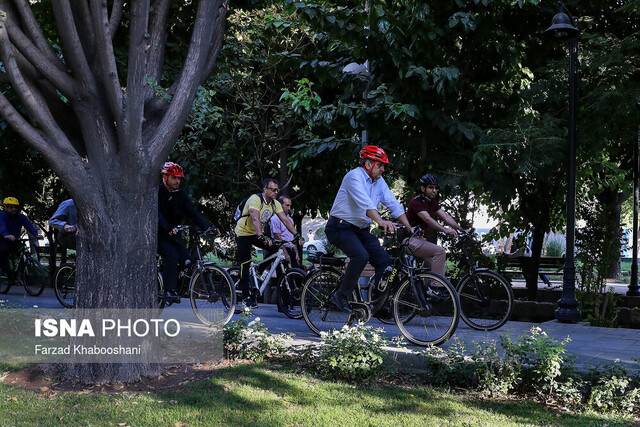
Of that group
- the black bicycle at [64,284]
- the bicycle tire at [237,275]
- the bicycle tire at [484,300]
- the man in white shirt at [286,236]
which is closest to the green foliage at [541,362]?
the bicycle tire at [484,300]

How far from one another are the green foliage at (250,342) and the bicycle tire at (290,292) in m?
2.83

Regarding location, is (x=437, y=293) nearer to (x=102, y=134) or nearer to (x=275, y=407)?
(x=275, y=407)

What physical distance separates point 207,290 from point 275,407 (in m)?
3.76

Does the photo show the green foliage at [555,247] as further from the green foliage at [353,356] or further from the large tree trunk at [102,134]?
the large tree trunk at [102,134]

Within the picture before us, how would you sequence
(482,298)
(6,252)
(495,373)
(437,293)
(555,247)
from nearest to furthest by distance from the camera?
(495,373), (437,293), (482,298), (6,252), (555,247)

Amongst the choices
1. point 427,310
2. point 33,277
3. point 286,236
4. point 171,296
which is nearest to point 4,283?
point 33,277

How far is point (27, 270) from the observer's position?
14586 millimetres

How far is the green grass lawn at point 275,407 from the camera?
4.98 metres

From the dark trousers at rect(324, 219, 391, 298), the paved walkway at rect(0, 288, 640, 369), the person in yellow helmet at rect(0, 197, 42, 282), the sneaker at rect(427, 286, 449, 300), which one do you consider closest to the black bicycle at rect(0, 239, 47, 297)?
the person in yellow helmet at rect(0, 197, 42, 282)

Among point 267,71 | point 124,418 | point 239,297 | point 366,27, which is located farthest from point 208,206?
point 124,418

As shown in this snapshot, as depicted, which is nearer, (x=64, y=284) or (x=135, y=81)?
(x=135, y=81)

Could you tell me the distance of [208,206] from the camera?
1809cm

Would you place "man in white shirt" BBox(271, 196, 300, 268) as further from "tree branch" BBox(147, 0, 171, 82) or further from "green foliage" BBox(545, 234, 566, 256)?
"green foliage" BBox(545, 234, 566, 256)

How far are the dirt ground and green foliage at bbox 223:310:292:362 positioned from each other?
0.94ft
